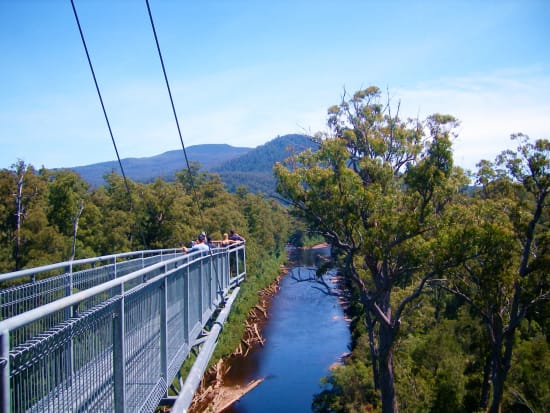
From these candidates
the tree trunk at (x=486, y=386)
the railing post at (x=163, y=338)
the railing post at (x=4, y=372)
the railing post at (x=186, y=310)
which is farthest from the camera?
the tree trunk at (x=486, y=386)

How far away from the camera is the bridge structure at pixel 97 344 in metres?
2.41

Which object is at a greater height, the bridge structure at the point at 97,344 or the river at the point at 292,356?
the bridge structure at the point at 97,344

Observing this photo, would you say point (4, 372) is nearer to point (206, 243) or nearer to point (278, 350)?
point (206, 243)

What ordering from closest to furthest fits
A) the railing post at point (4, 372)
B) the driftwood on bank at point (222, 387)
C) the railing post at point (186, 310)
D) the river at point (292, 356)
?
1. the railing post at point (4, 372)
2. the railing post at point (186, 310)
3. the driftwood on bank at point (222, 387)
4. the river at point (292, 356)

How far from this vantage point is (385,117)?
58.6 feet

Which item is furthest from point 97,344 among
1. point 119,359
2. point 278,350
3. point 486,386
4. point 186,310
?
point 278,350

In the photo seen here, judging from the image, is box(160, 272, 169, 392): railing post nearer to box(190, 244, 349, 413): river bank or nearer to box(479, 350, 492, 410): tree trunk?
box(190, 244, 349, 413): river bank

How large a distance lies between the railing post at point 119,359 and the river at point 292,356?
1095 centimetres

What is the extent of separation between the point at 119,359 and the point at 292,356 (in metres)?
23.8

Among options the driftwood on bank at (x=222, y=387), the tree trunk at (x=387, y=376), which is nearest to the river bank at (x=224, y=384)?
the driftwood on bank at (x=222, y=387)

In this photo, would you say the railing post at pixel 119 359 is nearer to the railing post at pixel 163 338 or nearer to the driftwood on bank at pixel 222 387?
the railing post at pixel 163 338

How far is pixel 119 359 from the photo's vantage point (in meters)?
3.46

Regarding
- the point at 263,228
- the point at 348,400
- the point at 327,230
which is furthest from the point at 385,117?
the point at 263,228

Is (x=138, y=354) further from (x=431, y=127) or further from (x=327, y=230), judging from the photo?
(x=431, y=127)
